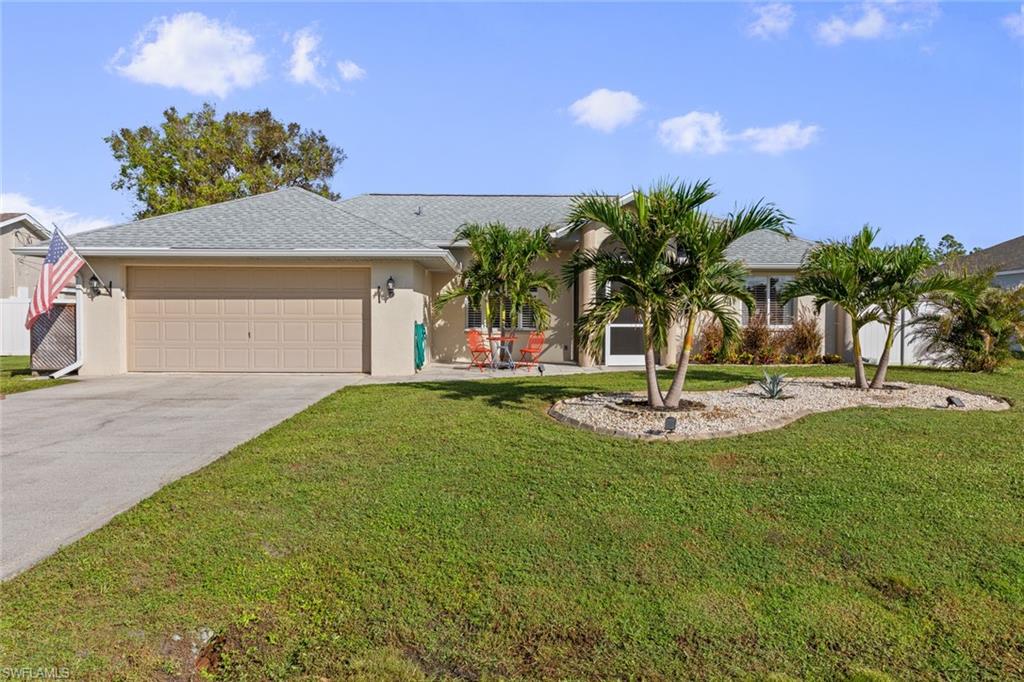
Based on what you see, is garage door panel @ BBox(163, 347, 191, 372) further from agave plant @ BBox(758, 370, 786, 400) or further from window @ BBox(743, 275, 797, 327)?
window @ BBox(743, 275, 797, 327)

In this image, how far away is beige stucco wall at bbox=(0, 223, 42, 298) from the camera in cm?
2631

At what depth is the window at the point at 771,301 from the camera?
674 inches

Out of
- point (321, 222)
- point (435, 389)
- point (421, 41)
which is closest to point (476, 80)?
point (421, 41)

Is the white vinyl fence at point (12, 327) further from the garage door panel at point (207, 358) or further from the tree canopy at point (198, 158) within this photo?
the garage door panel at point (207, 358)

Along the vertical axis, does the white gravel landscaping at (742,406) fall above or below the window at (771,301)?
below

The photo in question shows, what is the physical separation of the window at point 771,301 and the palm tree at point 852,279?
656 centimetres

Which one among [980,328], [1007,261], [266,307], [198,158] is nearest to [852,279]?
[980,328]

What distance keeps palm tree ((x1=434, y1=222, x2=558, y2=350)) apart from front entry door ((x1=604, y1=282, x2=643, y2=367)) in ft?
6.95

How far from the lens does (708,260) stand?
7.82 m

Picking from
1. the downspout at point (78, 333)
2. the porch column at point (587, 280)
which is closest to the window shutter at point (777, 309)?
the porch column at point (587, 280)

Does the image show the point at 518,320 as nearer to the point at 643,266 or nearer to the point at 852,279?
the point at 852,279

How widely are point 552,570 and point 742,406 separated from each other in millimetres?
5839

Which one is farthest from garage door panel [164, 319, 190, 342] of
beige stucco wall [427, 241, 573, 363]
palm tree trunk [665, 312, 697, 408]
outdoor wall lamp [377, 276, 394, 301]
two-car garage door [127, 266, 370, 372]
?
palm tree trunk [665, 312, 697, 408]

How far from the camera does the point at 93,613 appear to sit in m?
3.04
